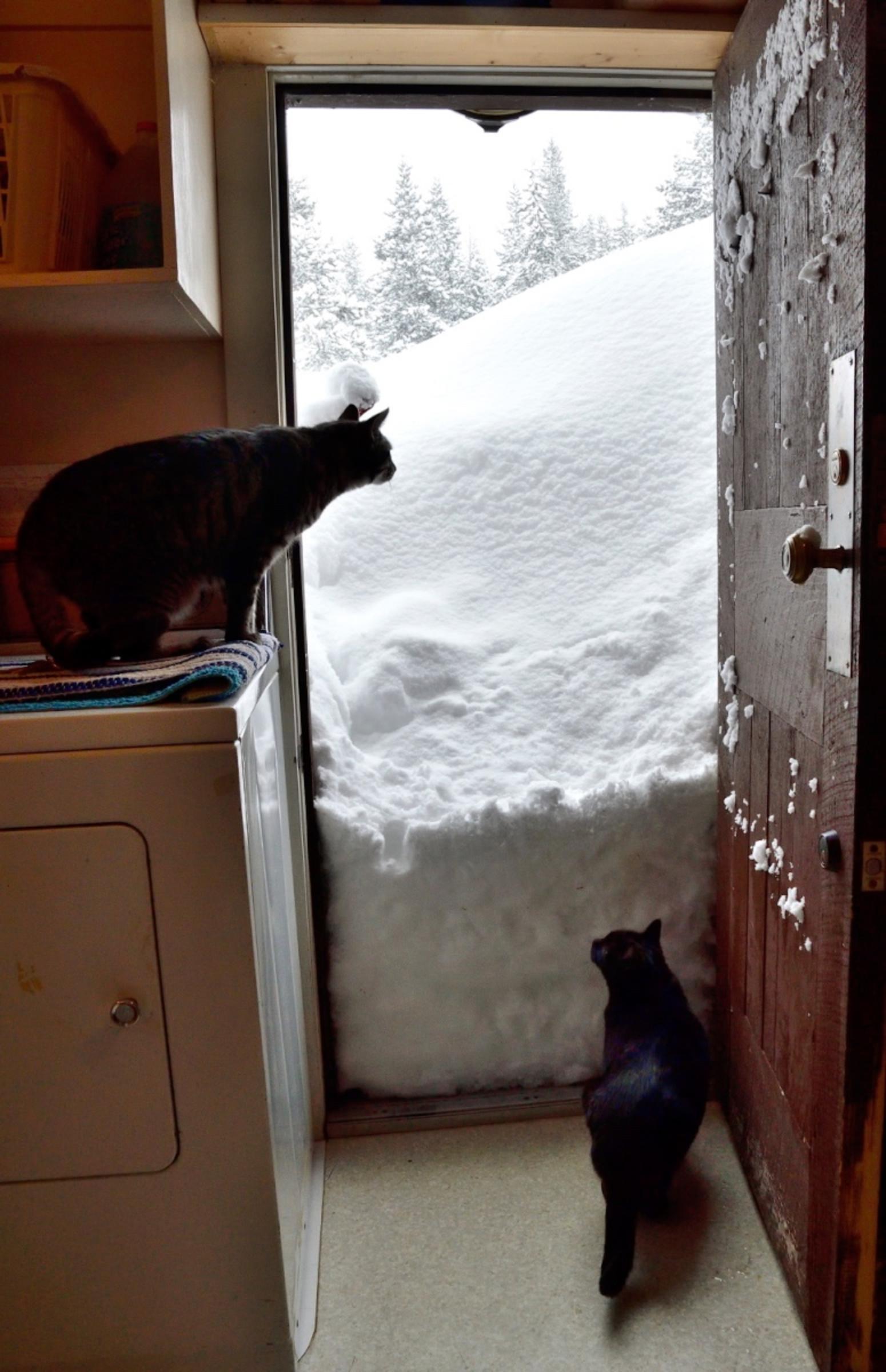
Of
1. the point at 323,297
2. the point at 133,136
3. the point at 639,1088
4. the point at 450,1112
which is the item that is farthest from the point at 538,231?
the point at 450,1112

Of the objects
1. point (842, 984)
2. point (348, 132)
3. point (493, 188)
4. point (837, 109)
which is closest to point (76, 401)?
point (348, 132)

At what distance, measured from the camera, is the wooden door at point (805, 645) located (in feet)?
3.47

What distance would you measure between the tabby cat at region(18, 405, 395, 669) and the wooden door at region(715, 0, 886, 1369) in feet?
2.46

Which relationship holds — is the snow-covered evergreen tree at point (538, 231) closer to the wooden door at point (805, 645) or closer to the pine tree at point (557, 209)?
the pine tree at point (557, 209)

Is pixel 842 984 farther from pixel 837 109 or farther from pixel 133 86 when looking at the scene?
pixel 133 86

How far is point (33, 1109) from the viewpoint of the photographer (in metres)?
1.08

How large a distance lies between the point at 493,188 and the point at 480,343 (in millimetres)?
405

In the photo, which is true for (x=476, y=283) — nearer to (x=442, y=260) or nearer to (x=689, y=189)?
(x=442, y=260)

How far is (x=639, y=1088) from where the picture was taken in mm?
1466

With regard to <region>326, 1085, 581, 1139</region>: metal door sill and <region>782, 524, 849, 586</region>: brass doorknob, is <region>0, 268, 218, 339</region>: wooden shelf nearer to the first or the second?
<region>782, 524, 849, 586</region>: brass doorknob

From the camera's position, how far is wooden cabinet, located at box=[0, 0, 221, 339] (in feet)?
4.05

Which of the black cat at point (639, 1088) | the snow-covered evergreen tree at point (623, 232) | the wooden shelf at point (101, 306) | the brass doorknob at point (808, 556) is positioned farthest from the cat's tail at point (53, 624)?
the snow-covered evergreen tree at point (623, 232)

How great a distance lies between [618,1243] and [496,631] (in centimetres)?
118

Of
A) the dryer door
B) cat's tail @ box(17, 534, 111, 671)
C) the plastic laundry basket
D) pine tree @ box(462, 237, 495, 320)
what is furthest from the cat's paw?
pine tree @ box(462, 237, 495, 320)
